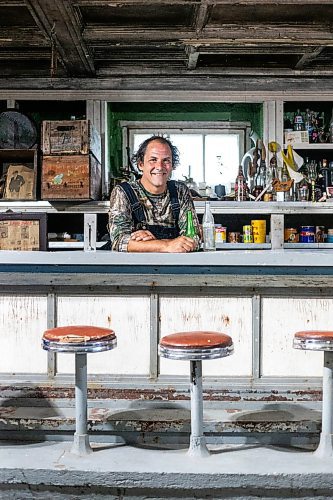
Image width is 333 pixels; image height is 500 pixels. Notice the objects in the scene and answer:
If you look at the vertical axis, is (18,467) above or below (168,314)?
below

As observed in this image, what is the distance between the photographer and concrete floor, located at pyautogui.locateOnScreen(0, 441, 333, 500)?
8.27ft

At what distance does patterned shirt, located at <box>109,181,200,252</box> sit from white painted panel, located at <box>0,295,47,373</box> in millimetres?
617

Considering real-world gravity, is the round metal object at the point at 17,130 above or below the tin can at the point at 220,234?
above

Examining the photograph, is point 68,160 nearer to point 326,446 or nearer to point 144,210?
point 144,210

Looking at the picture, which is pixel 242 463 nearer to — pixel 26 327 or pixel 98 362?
pixel 98 362

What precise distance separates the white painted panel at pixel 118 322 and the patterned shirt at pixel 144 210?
48 centimetres

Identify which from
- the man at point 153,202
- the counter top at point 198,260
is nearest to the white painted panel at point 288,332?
the counter top at point 198,260

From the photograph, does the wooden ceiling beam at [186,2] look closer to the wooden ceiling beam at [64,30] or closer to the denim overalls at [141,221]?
the wooden ceiling beam at [64,30]

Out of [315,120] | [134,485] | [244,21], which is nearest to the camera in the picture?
[134,485]

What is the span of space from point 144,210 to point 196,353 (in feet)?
4.81

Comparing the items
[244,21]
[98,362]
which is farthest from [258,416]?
[244,21]

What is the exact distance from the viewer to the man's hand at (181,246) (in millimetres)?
3191

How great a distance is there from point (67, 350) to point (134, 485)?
609 mm

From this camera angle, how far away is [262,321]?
312cm
